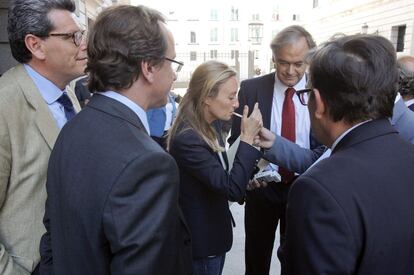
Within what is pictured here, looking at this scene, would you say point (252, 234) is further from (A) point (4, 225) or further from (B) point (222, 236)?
(A) point (4, 225)

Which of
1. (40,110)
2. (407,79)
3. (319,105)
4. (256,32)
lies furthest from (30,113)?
(256,32)

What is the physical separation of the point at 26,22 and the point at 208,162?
111 cm

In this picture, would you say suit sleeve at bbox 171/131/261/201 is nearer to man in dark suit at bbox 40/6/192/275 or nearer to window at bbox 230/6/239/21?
man in dark suit at bbox 40/6/192/275

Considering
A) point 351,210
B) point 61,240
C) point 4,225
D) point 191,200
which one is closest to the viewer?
point 351,210

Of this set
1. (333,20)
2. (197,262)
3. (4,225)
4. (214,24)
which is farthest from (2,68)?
(214,24)

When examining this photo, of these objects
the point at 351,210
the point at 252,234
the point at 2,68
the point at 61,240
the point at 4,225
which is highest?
the point at 2,68

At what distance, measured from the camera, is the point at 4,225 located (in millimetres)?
1447

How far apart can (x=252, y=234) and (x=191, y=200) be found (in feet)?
2.97

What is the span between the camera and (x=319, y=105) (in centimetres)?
117

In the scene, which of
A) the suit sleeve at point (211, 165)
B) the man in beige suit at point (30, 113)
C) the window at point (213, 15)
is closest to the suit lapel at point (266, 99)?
the suit sleeve at point (211, 165)

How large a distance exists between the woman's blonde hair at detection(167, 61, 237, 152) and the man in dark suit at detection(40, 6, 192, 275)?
735 mm

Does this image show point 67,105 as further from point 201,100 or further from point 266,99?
point 266,99

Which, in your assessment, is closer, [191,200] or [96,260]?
[96,260]

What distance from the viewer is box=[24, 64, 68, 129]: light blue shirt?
64.6 inches
